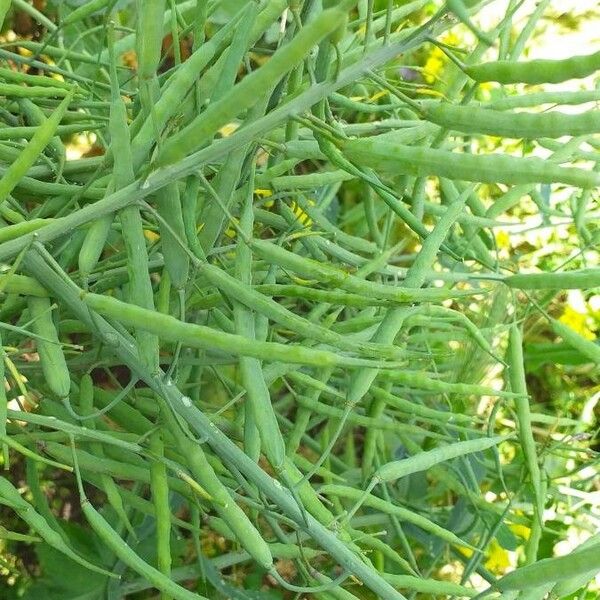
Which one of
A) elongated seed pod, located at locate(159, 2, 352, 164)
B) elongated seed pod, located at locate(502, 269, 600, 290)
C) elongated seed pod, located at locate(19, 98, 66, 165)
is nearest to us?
elongated seed pod, located at locate(159, 2, 352, 164)

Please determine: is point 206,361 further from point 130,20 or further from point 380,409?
point 130,20

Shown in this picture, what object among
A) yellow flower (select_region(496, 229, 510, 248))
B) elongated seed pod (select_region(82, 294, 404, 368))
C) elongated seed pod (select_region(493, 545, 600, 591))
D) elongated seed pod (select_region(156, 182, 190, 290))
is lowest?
elongated seed pod (select_region(493, 545, 600, 591))

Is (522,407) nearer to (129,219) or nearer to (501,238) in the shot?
(129,219)

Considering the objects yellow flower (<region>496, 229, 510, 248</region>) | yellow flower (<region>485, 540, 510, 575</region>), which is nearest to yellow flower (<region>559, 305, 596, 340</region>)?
yellow flower (<region>496, 229, 510, 248</region>)

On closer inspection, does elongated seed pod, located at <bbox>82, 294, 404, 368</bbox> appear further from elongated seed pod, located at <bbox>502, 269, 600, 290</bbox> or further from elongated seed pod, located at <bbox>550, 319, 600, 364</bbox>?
elongated seed pod, located at <bbox>550, 319, 600, 364</bbox>

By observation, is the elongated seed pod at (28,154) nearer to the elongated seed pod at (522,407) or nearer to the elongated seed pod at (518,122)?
the elongated seed pod at (518,122)

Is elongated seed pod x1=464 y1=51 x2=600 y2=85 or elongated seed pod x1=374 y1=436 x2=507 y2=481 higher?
elongated seed pod x1=464 y1=51 x2=600 y2=85

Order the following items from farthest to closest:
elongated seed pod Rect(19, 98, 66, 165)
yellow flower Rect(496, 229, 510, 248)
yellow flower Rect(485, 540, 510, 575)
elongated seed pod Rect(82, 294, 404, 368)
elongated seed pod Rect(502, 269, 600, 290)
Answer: yellow flower Rect(496, 229, 510, 248)
yellow flower Rect(485, 540, 510, 575)
elongated seed pod Rect(19, 98, 66, 165)
elongated seed pod Rect(502, 269, 600, 290)
elongated seed pod Rect(82, 294, 404, 368)
